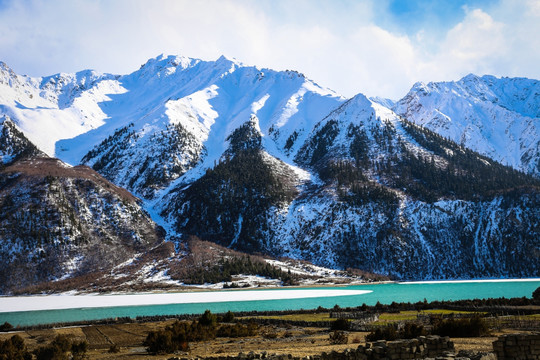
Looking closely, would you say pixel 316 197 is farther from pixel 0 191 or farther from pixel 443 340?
pixel 443 340

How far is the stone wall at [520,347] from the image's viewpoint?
21188 mm

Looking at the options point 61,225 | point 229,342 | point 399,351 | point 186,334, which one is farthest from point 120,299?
point 399,351

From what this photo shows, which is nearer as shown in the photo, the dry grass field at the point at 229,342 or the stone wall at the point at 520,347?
the stone wall at the point at 520,347

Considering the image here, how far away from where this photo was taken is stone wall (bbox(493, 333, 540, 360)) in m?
21.2

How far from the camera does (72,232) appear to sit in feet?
524

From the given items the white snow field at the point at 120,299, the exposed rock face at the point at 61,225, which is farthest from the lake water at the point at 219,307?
the exposed rock face at the point at 61,225

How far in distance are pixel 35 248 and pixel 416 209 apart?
140 m

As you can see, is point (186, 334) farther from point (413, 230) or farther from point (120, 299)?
point (413, 230)

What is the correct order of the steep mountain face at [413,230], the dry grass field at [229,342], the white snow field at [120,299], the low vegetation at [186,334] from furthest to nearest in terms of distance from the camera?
the steep mountain face at [413,230] < the white snow field at [120,299] < the low vegetation at [186,334] < the dry grass field at [229,342]

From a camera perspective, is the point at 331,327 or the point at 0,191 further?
the point at 0,191

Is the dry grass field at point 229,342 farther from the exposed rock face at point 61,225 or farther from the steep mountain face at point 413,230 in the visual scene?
the steep mountain face at point 413,230

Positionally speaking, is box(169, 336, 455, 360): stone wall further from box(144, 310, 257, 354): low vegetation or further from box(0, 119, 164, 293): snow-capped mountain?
box(0, 119, 164, 293): snow-capped mountain

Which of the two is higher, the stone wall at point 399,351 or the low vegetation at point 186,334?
the stone wall at point 399,351

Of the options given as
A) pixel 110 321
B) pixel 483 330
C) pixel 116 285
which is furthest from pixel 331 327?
pixel 116 285
